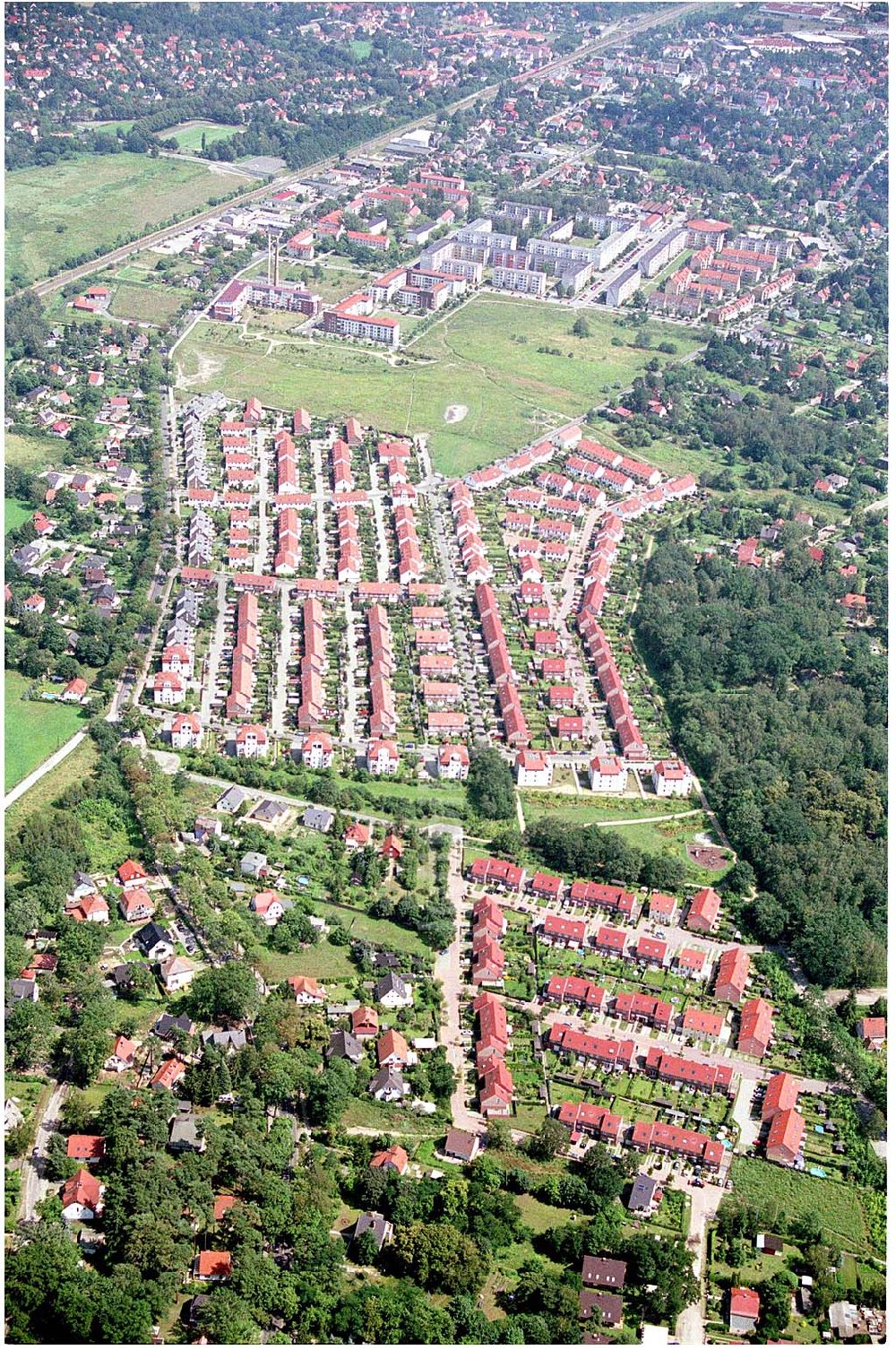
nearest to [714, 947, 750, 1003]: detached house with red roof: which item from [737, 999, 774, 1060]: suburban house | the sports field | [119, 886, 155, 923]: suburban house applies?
[737, 999, 774, 1060]: suburban house

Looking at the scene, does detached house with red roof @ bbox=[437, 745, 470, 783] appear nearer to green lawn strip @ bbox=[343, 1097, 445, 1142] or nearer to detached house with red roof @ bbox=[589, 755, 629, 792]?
detached house with red roof @ bbox=[589, 755, 629, 792]

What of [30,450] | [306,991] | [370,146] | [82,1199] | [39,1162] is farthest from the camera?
[370,146]

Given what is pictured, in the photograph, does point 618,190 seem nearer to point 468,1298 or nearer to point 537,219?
point 537,219

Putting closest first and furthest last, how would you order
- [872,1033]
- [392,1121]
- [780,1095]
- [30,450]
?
1. [392,1121]
2. [780,1095]
3. [872,1033]
4. [30,450]

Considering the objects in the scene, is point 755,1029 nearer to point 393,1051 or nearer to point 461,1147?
point 461,1147

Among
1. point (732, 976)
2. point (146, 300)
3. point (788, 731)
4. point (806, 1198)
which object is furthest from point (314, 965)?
point (146, 300)
